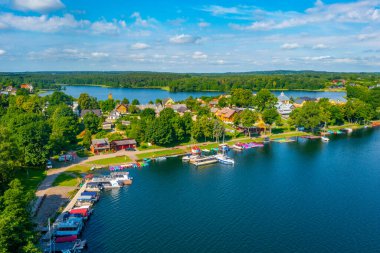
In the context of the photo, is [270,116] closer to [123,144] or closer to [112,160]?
[123,144]

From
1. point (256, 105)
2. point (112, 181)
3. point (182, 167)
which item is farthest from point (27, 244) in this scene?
point (256, 105)

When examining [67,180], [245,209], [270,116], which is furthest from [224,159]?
[67,180]

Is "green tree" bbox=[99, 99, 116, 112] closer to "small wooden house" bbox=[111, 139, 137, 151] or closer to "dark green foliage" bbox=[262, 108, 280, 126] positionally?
"small wooden house" bbox=[111, 139, 137, 151]

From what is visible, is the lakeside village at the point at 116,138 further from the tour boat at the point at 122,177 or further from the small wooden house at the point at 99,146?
the small wooden house at the point at 99,146

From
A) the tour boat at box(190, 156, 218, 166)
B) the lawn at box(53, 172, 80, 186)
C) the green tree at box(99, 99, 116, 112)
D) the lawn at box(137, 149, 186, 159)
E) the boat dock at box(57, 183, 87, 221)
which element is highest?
the green tree at box(99, 99, 116, 112)

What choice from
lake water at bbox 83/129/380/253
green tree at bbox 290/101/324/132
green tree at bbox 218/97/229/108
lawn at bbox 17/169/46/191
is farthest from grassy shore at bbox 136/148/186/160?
green tree at bbox 218/97/229/108

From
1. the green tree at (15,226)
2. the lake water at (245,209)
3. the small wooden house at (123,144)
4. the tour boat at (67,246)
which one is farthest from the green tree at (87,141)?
the green tree at (15,226)
